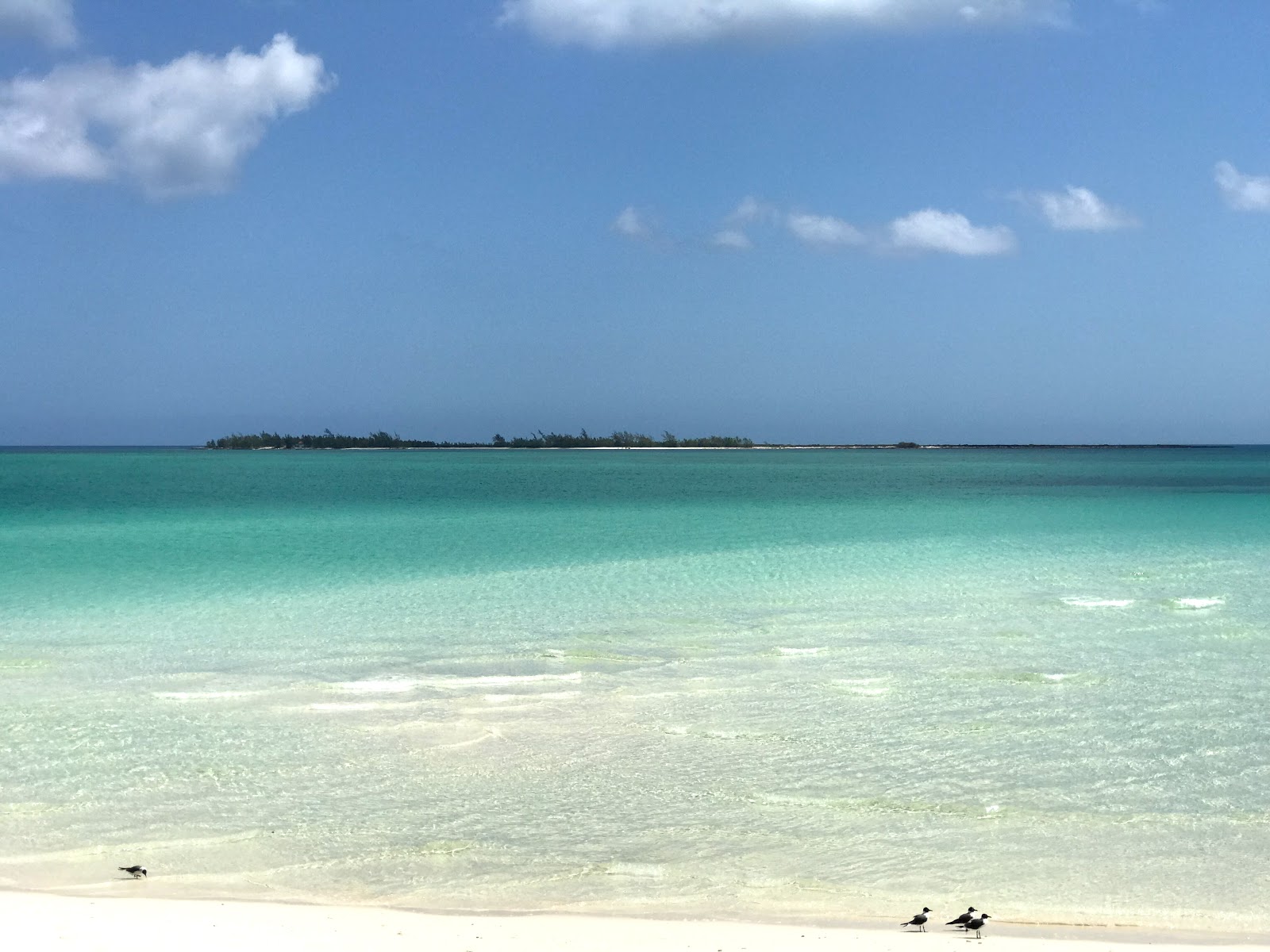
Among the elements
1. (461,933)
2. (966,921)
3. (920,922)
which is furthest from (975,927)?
(461,933)

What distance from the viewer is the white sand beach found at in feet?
15.0

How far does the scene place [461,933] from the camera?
477 centimetres

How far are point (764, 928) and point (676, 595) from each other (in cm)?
1017

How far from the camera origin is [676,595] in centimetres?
1502

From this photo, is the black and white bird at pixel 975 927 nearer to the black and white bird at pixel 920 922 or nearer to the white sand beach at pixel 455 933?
the white sand beach at pixel 455 933

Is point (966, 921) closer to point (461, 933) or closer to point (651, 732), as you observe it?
point (461, 933)

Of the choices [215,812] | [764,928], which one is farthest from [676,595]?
[764,928]

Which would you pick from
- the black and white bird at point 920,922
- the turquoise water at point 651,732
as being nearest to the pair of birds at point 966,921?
the black and white bird at point 920,922

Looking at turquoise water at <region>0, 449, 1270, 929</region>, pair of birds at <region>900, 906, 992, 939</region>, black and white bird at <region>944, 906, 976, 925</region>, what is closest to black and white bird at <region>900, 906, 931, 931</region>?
pair of birds at <region>900, 906, 992, 939</region>

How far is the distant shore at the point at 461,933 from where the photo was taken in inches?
181

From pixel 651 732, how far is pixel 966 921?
11.5 ft

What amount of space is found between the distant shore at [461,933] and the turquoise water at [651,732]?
220 millimetres

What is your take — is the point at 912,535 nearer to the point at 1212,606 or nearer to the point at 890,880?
the point at 1212,606

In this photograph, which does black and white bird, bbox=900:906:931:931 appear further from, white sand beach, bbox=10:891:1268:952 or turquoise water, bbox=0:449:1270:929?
turquoise water, bbox=0:449:1270:929
